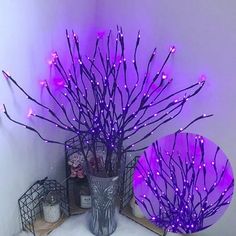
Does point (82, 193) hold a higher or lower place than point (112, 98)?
lower

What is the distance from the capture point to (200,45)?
3.94ft

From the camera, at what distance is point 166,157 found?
138 cm

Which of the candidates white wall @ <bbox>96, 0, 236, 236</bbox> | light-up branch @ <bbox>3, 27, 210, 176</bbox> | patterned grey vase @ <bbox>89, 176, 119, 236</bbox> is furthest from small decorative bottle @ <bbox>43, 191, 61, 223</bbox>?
white wall @ <bbox>96, 0, 236, 236</bbox>

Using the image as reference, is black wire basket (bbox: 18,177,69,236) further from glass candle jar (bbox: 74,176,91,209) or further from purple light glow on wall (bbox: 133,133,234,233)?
purple light glow on wall (bbox: 133,133,234,233)

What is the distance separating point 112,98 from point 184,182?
0.38 metres

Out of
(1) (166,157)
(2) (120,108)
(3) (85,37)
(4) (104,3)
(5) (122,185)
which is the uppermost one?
(4) (104,3)

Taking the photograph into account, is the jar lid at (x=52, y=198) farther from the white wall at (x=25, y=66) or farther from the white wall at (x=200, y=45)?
the white wall at (x=200, y=45)

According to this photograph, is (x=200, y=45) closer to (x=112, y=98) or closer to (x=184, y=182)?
(x=112, y=98)

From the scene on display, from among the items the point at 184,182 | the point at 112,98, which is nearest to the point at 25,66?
the point at 112,98

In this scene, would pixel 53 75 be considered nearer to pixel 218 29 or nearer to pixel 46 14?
pixel 46 14

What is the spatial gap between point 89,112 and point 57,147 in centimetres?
33

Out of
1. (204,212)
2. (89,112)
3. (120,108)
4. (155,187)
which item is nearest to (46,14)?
(89,112)

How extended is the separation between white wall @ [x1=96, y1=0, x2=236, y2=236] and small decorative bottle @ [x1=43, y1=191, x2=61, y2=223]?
0.53 metres

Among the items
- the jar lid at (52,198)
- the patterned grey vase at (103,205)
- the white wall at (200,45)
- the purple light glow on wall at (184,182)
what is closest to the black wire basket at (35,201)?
the jar lid at (52,198)
